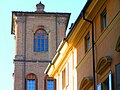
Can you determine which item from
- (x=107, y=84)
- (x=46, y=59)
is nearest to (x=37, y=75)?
(x=46, y=59)

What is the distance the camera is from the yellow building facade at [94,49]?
28172 mm

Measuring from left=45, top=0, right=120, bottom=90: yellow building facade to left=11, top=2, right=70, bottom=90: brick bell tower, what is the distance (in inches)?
1338

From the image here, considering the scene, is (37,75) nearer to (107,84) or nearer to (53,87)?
(53,87)

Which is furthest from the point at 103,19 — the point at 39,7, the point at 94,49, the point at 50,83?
the point at 39,7

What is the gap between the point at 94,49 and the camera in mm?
32156

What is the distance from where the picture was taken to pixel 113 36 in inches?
1123

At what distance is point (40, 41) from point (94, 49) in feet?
146

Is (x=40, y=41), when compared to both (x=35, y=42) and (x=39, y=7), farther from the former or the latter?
(x=39, y=7)

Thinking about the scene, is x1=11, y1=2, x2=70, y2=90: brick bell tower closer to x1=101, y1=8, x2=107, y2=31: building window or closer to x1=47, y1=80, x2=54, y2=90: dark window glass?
x1=47, y1=80, x2=54, y2=90: dark window glass

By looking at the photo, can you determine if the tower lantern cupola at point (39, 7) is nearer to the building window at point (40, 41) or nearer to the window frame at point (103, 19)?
the building window at point (40, 41)

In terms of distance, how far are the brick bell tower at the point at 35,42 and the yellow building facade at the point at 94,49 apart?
34.0 metres

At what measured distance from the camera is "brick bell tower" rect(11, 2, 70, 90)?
7500 cm

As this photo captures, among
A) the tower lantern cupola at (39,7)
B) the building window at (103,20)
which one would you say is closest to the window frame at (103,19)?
the building window at (103,20)

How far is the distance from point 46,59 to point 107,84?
46600 mm
